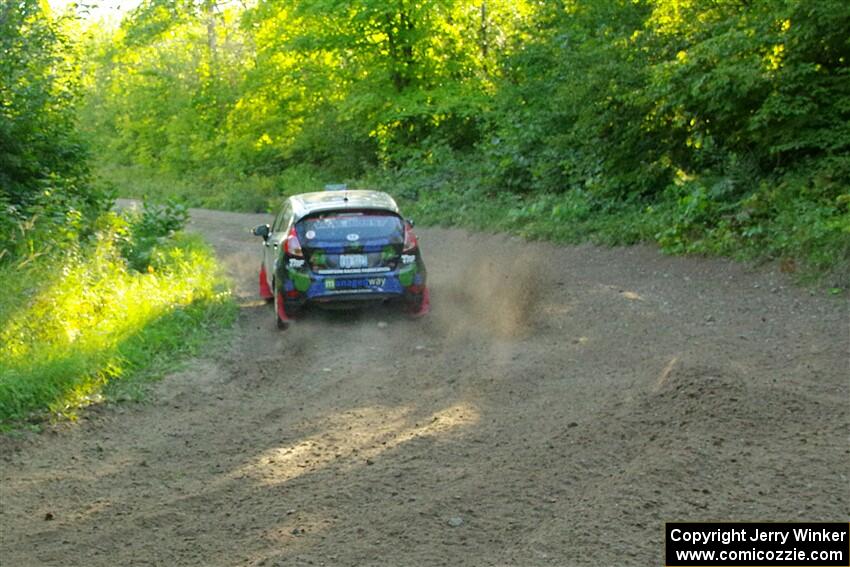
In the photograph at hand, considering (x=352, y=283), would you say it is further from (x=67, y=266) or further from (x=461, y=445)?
(x=461, y=445)

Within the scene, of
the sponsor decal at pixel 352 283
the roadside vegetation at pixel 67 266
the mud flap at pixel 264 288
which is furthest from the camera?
the mud flap at pixel 264 288

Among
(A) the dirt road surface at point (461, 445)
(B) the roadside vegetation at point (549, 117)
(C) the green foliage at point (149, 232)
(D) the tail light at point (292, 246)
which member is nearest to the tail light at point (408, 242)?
(A) the dirt road surface at point (461, 445)

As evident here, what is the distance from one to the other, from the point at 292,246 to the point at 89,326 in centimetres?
277

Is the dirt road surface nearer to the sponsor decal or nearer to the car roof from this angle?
the sponsor decal

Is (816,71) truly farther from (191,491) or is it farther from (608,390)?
(191,491)

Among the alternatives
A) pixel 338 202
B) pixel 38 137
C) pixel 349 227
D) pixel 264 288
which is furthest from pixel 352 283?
pixel 38 137

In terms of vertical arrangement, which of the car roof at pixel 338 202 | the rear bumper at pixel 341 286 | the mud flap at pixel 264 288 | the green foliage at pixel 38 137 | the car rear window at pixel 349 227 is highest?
the green foliage at pixel 38 137

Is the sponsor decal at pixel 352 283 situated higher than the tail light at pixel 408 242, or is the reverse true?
the tail light at pixel 408 242

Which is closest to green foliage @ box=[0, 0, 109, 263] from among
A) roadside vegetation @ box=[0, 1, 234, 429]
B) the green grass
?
roadside vegetation @ box=[0, 1, 234, 429]

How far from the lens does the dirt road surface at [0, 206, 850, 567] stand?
18.6 ft

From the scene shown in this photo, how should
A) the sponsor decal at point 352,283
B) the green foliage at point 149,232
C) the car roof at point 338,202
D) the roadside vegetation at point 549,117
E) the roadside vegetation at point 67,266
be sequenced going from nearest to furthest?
the roadside vegetation at point 67,266
the sponsor decal at point 352,283
the car roof at point 338,202
the roadside vegetation at point 549,117
the green foliage at point 149,232

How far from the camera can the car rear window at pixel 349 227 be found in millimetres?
12586

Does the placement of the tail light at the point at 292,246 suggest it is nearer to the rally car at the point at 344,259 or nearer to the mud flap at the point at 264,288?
the rally car at the point at 344,259

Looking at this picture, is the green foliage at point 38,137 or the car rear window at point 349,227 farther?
the green foliage at point 38,137
